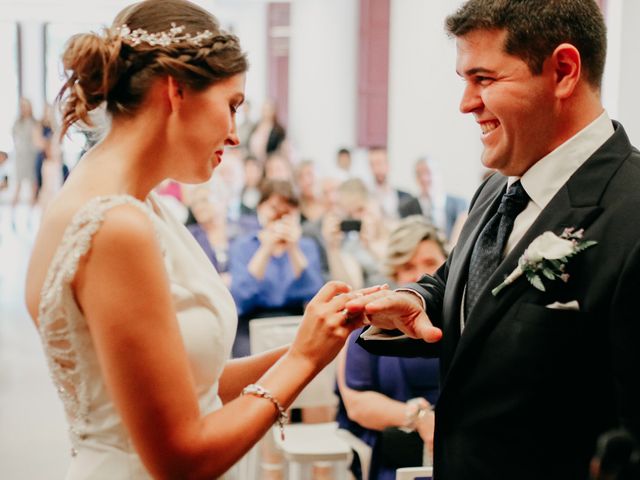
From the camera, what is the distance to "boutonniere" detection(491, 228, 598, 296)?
5.66ft

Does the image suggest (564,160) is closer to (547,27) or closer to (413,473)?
(547,27)

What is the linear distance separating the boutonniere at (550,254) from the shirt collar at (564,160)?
0.15 metres

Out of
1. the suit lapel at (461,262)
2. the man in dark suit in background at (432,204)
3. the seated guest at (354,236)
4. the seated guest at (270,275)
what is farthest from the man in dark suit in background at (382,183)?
the suit lapel at (461,262)

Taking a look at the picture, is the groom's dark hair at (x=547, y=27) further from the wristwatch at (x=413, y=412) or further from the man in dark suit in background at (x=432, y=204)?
the man in dark suit in background at (x=432, y=204)

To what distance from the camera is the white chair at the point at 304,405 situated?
429 centimetres

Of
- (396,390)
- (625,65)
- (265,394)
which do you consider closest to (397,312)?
(265,394)

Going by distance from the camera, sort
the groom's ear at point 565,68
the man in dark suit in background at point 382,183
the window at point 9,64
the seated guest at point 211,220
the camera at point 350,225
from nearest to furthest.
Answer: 1. the groom's ear at point 565,68
2. the seated guest at point 211,220
3. the camera at point 350,225
4. the man in dark suit in background at point 382,183
5. the window at point 9,64

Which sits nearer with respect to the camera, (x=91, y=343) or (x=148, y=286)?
(x=148, y=286)

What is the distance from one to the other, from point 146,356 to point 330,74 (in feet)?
45.4

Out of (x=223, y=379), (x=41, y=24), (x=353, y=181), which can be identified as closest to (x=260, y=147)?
(x=353, y=181)

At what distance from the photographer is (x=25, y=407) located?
6.43m

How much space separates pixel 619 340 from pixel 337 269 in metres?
4.60

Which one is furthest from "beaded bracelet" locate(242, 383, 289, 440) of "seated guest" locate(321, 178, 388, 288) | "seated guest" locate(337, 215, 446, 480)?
"seated guest" locate(321, 178, 388, 288)

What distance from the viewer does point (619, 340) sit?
1650mm
